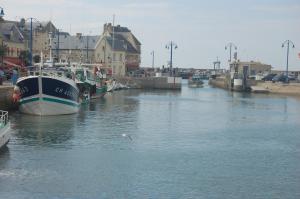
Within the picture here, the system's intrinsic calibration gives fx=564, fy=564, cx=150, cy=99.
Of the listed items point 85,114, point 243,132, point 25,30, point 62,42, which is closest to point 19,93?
point 85,114

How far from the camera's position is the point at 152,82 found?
5103 inches

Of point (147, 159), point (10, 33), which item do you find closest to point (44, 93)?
point (147, 159)

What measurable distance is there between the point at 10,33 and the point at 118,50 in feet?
155

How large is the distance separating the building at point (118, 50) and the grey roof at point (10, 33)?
83.8 feet

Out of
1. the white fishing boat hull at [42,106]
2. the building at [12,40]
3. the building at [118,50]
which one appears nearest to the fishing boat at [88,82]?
the white fishing boat hull at [42,106]

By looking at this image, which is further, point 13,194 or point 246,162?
point 246,162

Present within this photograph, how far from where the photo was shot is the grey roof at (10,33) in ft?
303

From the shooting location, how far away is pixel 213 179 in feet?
86.0

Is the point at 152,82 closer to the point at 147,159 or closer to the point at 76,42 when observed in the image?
the point at 76,42

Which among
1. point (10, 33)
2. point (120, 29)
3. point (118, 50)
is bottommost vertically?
point (118, 50)

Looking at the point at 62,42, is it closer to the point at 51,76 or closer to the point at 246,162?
the point at 51,76

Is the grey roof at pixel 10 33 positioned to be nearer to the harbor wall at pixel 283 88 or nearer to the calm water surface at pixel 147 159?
the calm water surface at pixel 147 159

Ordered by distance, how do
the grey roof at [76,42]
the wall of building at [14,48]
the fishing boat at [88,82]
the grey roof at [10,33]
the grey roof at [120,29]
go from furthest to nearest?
the grey roof at [120,29], the grey roof at [76,42], the grey roof at [10,33], the wall of building at [14,48], the fishing boat at [88,82]

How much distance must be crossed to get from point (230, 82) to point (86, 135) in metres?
100
